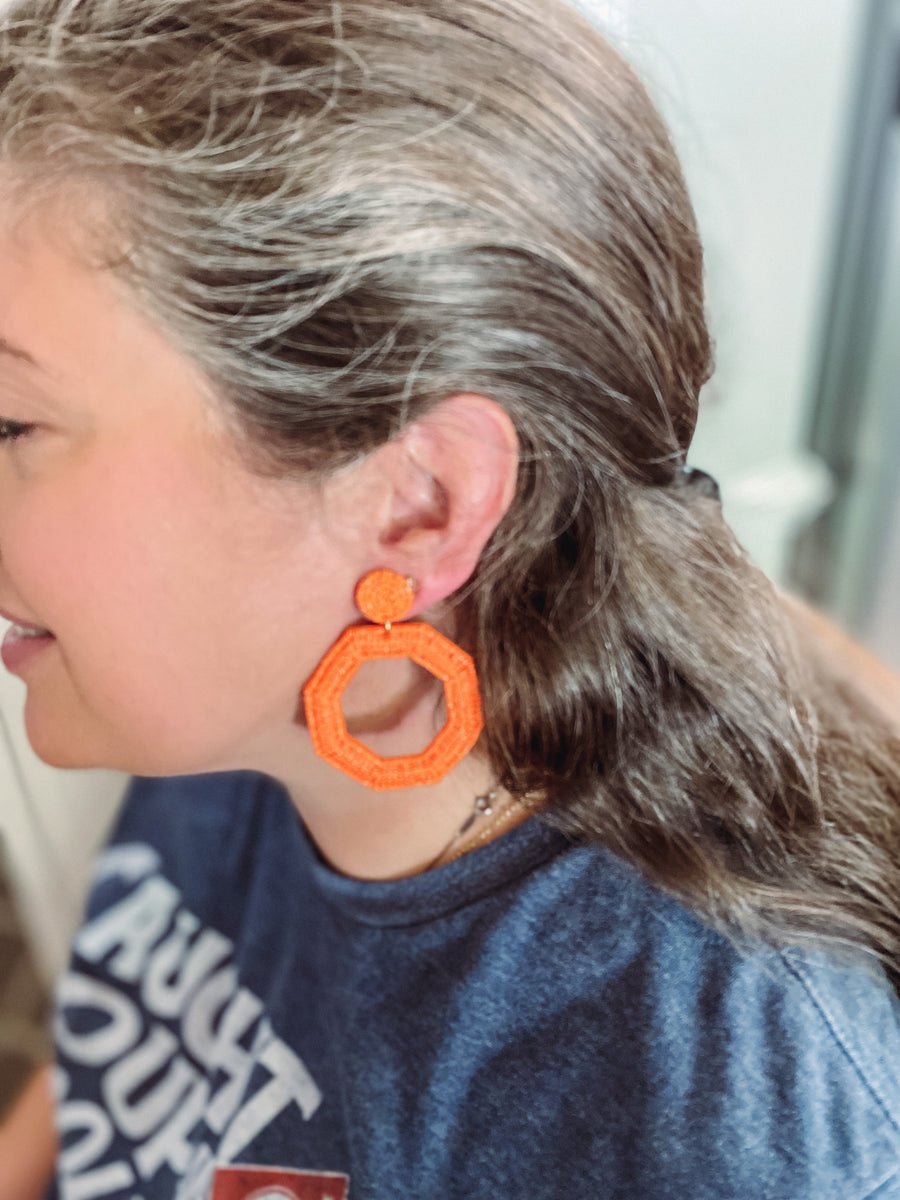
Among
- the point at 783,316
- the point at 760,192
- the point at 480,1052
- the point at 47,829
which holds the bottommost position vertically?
the point at 480,1052

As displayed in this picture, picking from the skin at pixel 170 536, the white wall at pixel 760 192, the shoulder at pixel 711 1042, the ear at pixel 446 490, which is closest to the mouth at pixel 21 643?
the skin at pixel 170 536

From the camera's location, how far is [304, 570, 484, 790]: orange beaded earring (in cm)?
57

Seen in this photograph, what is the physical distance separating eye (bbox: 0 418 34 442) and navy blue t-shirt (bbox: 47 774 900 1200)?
0.39 m

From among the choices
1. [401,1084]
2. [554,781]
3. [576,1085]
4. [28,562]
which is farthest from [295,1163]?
[28,562]

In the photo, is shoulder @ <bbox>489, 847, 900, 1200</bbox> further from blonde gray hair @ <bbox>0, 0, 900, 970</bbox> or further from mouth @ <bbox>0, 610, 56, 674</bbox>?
mouth @ <bbox>0, 610, 56, 674</bbox>

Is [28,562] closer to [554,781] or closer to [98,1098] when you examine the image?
[554,781]

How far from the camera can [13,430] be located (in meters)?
0.55

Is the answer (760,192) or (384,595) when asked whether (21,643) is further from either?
(760,192)

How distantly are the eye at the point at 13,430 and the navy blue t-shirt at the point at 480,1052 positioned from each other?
0.39 metres

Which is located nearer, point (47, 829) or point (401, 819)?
point (401, 819)

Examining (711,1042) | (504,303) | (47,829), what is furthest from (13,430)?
(711,1042)

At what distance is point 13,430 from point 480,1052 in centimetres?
48

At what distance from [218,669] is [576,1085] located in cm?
34

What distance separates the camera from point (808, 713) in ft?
2.28
